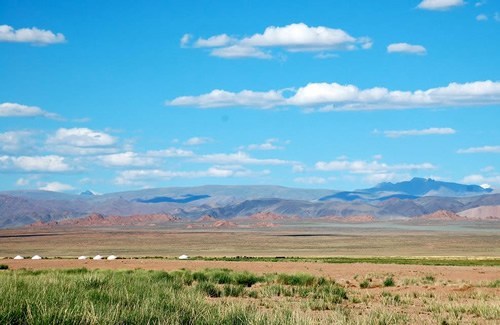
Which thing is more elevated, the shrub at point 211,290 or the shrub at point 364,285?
the shrub at point 211,290

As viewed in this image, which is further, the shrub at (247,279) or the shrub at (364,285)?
the shrub at (247,279)

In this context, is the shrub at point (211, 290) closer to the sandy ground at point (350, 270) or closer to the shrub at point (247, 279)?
the shrub at point (247, 279)

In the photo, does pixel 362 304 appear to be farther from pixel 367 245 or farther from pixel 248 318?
pixel 367 245

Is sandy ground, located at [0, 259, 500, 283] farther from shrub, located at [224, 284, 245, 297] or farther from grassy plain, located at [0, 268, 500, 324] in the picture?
shrub, located at [224, 284, 245, 297]

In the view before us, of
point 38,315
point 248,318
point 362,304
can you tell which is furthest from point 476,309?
point 38,315

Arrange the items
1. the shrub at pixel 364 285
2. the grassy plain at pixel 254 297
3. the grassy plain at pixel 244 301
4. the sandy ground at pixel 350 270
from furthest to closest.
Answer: the sandy ground at pixel 350 270, the shrub at pixel 364 285, the grassy plain at pixel 254 297, the grassy plain at pixel 244 301

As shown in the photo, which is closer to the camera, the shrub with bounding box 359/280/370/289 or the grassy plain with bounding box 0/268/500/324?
the grassy plain with bounding box 0/268/500/324

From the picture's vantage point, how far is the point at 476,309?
66.5 feet

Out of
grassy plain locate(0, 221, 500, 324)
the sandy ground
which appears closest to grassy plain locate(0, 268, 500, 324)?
grassy plain locate(0, 221, 500, 324)

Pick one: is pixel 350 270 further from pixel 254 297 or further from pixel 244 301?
pixel 244 301

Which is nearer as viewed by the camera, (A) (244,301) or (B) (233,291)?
(A) (244,301)

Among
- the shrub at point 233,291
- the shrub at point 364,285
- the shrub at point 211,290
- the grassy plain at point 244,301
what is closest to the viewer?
the grassy plain at point 244,301

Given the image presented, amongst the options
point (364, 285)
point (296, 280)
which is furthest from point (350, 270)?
point (296, 280)

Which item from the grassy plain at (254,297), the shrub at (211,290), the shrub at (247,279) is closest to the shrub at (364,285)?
the grassy plain at (254,297)
